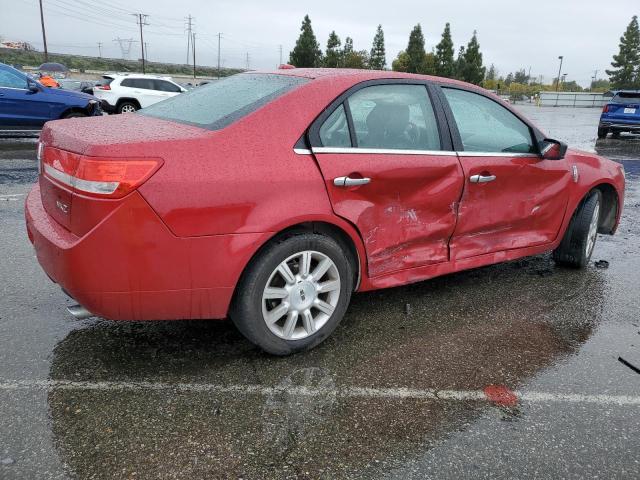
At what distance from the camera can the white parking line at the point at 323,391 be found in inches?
105

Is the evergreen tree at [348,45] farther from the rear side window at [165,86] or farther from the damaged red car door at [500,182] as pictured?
the damaged red car door at [500,182]

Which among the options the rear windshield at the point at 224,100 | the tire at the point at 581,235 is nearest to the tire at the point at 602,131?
the tire at the point at 581,235

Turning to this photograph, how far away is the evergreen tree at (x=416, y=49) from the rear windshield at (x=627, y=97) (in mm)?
48492

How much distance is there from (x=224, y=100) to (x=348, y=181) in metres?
0.90

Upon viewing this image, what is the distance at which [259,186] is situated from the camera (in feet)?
8.73

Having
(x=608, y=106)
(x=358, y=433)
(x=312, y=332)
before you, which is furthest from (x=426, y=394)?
(x=608, y=106)

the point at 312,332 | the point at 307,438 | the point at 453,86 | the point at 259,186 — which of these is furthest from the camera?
the point at 453,86

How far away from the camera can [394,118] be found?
11.0 feet

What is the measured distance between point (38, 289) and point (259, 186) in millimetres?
2109

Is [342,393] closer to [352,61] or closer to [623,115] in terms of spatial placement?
[623,115]

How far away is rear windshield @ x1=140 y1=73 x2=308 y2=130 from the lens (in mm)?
2916

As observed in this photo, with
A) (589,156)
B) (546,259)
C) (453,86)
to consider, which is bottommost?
(546,259)

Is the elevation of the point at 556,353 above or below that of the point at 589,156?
below

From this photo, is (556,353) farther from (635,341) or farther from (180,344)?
(180,344)
